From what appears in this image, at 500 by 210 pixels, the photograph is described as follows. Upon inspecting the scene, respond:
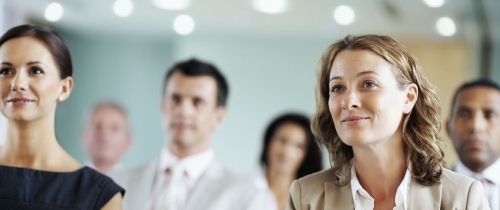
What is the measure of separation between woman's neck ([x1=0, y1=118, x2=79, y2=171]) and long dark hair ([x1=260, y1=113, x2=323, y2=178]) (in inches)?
99.3

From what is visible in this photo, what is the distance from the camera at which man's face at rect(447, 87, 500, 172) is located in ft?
11.0

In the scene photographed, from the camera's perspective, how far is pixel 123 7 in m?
7.43

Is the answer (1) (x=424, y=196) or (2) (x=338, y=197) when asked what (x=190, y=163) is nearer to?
(2) (x=338, y=197)

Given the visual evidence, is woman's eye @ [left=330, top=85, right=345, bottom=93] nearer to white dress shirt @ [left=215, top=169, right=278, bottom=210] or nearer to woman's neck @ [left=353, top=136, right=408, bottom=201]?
woman's neck @ [left=353, top=136, right=408, bottom=201]

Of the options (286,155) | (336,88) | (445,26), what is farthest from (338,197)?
(445,26)

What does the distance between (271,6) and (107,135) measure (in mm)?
2672

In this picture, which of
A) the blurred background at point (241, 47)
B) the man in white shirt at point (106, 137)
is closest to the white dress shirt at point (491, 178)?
the man in white shirt at point (106, 137)

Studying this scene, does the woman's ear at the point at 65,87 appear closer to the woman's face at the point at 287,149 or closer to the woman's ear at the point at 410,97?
the woman's ear at the point at 410,97

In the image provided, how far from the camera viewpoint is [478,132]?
3.34 m

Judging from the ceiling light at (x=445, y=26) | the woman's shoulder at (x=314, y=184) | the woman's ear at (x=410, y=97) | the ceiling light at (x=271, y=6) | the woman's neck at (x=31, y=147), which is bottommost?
the woman's shoulder at (x=314, y=184)

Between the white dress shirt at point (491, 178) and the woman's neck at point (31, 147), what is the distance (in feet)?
5.28

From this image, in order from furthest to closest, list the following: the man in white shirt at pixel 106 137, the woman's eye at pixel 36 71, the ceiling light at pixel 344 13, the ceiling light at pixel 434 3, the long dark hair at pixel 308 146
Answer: the ceiling light at pixel 344 13
the ceiling light at pixel 434 3
the man in white shirt at pixel 106 137
the long dark hair at pixel 308 146
the woman's eye at pixel 36 71

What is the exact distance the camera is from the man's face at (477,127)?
3348mm

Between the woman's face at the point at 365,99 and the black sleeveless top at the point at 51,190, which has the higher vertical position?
the woman's face at the point at 365,99
